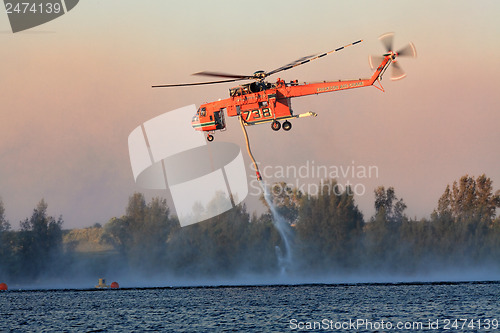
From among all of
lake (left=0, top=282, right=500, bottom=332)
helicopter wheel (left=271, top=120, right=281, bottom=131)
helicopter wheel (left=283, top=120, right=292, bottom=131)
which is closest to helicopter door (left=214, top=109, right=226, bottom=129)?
helicopter wheel (left=271, top=120, right=281, bottom=131)

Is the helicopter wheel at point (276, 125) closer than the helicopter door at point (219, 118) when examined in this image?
Yes

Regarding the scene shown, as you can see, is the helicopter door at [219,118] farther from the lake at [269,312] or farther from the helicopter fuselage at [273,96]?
the lake at [269,312]

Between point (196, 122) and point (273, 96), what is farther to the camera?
point (196, 122)

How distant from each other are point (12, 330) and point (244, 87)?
41.6 metres

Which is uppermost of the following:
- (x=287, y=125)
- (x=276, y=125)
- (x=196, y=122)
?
(x=196, y=122)

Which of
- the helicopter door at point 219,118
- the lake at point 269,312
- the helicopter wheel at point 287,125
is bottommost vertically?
the lake at point 269,312

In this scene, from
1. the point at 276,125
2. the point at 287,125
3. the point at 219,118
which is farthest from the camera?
the point at 219,118

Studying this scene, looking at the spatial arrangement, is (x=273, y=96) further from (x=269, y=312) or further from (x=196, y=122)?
(x=269, y=312)

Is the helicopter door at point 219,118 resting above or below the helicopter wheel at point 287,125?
above

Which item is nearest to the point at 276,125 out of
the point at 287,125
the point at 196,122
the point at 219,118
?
the point at 287,125

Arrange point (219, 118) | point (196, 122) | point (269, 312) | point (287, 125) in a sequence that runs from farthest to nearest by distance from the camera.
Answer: point (269, 312)
point (196, 122)
point (219, 118)
point (287, 125)

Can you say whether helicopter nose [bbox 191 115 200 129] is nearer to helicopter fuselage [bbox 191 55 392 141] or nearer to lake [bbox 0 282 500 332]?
helicopter fuselage [bbox 191 55 392 141]

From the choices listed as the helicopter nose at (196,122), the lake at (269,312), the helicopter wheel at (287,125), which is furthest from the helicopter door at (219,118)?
the lake at (269,312)

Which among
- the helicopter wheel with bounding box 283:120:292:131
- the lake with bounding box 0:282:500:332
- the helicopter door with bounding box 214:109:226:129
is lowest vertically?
the lake with bounding box 0:282:500:332
